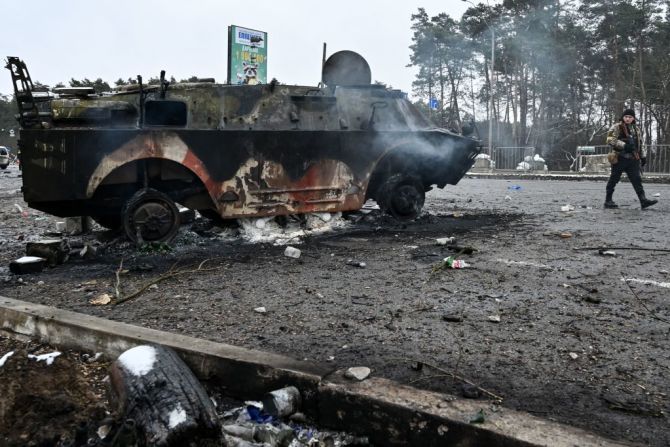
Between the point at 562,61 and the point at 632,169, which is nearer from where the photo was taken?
the point at 632,169

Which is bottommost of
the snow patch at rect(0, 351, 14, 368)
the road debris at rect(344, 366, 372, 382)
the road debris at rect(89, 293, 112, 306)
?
the snow patch at rect(0, 351, 14, 368)

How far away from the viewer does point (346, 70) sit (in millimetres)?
8367

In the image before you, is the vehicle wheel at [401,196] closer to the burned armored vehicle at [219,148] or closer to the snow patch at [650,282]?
the burned armored vehicle at [219,148]

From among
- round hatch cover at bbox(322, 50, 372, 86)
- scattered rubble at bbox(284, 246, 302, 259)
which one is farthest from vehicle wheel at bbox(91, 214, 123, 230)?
round hatch cover at bbox(322, 50, 372, 86)

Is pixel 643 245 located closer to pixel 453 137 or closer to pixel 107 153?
pixel 453 137

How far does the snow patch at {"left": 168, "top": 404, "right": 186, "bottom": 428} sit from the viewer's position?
2297mm

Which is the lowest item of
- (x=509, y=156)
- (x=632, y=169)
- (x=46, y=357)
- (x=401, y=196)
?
(x=46, y=357)

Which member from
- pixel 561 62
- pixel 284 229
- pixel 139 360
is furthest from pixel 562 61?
pixel 139 360

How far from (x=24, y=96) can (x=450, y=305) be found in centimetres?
488

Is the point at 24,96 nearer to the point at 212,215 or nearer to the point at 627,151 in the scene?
the point at 212,215

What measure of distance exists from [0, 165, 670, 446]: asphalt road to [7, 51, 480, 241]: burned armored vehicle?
60cm

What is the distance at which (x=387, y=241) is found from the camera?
7.31 m

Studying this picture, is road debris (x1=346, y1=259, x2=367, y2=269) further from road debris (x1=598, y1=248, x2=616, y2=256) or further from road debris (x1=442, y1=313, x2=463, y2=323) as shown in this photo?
road debris (x1=598, y1=248, x2=616, y2=256)

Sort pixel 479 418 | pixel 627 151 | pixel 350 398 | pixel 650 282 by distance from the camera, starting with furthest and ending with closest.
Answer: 1. pixel 627 151
2. pixel 650 282
3. pixel 350 398
4. pixel 479 418
